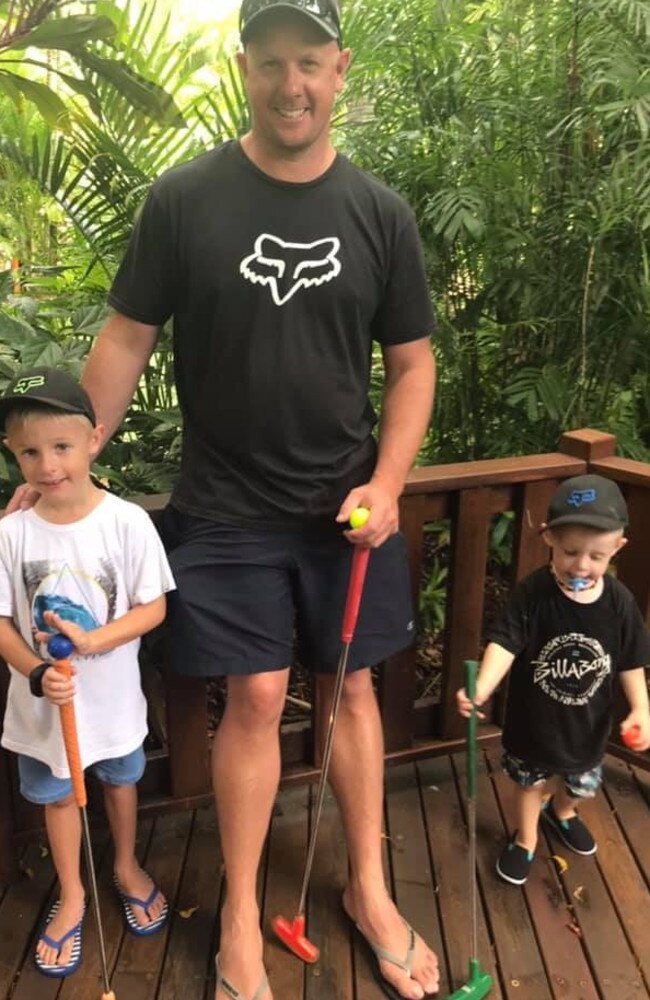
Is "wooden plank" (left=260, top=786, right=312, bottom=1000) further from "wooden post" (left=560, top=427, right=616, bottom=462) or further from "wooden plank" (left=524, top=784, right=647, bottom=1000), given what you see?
"wooden post" (left=560, top=427, right=616, bottom=462)

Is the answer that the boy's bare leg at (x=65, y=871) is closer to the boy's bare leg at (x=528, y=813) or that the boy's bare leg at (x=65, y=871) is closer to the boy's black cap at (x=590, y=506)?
the boy's bare leg at (x=528, y=813)

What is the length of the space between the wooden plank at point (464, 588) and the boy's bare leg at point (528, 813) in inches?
15.6

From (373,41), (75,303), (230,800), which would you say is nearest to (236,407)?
(230,800)

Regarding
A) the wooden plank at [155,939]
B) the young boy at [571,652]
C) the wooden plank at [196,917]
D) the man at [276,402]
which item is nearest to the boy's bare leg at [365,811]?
the man at [276,402]

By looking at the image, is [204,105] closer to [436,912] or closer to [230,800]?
[230,800]

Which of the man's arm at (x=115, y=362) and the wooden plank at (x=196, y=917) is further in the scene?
the wooden plank at (x=196, y=917)

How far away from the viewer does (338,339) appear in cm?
153

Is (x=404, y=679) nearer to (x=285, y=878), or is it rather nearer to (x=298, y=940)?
(x=285, y=878)

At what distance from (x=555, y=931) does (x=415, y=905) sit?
317mm

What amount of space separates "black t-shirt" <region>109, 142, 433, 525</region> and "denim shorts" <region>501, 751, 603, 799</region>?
2.73 ft

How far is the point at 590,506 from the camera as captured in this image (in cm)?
162

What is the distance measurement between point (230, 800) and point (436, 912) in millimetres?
645

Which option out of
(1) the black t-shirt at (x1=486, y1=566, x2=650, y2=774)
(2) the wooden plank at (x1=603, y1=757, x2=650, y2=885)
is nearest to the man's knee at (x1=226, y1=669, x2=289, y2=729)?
(1) the black t-shirt at (x1=486, y1=566, x2=650, y2=774)

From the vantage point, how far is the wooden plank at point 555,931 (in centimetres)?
176
